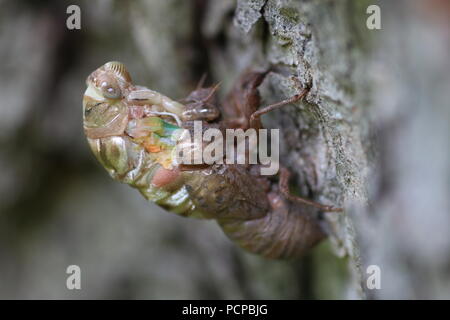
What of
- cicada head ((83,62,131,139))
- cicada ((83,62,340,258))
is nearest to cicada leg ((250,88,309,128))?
cicada ((83,62,340,258))

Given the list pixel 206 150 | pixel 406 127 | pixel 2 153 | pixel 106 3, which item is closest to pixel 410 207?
pixel 406 127

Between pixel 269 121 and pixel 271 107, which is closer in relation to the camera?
pixel 271 107

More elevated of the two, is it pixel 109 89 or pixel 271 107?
pixel 109 89

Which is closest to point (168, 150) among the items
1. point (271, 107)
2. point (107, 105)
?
point (107, 105)

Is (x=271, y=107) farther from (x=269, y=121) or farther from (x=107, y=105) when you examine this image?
(x=107, y=105)

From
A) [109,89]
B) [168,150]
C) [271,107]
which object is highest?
[109,89]

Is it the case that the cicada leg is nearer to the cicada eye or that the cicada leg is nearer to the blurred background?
the blurred background

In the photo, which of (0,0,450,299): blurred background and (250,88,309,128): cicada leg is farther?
(0,0,450,299): blurred background

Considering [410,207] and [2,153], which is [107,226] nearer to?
[2,153]
